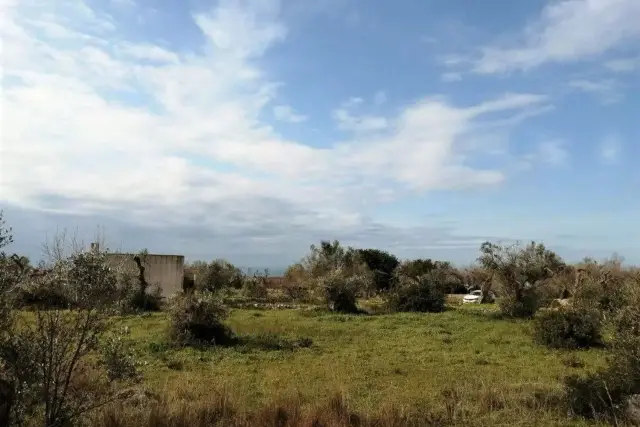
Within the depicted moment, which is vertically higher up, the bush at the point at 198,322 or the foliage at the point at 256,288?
the foliage at the point at 256,288

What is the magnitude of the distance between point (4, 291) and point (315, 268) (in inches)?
1409

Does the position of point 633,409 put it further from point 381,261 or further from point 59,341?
point 381,261

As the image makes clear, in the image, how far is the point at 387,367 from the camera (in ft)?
44.1

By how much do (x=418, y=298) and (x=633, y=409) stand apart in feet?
69.1

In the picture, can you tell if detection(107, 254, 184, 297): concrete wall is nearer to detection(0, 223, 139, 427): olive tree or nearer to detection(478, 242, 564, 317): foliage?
detection(478, 242, 564, 317): foliage

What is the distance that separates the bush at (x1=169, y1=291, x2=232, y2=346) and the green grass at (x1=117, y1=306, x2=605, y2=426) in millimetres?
672

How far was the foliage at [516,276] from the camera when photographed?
2552 cm

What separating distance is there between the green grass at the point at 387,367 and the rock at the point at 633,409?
2.48 ft

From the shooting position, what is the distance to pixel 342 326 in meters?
21.9

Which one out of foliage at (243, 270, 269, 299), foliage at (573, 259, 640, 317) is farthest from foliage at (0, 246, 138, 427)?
foliage at (243, 270, 269, 299)

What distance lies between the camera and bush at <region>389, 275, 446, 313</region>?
29094 mm

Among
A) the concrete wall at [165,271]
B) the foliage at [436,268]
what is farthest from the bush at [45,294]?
the foliage at [436,268]

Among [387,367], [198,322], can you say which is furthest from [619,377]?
[198,322]

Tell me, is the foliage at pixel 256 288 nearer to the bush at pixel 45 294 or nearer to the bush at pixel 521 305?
the bush at pixel 521 305
